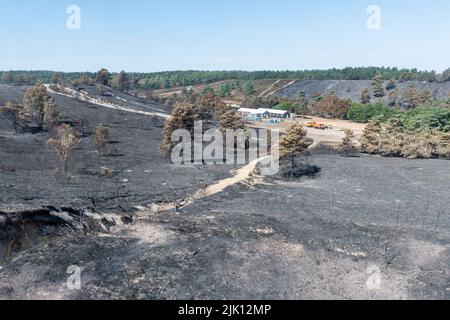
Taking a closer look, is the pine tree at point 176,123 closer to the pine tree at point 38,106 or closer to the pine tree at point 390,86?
the pine tree at point 38,106

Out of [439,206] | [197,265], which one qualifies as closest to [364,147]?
[439,206]

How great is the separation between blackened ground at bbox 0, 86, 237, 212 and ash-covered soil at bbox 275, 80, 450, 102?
97.7 meters

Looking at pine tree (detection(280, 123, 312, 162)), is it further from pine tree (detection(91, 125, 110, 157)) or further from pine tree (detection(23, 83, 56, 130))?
pine tree (detection(23, 83, 56, 130))

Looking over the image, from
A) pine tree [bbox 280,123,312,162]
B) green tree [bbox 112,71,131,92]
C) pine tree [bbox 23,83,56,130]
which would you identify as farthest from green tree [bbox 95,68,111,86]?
pine tree [bbox 280,123,312,162]

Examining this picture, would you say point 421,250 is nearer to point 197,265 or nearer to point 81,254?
point 197,265

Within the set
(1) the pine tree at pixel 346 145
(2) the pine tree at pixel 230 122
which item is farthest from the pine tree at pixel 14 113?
(1) the pine tree at pixel 346 145

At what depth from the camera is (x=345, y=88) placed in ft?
500

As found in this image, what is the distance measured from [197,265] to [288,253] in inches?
211

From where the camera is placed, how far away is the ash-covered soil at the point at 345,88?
5408 inches

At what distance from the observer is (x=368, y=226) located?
2839 centimetres

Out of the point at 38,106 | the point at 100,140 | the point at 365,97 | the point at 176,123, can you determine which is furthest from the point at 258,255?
the point at 365,97

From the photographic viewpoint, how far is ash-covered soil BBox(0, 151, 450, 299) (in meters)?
19.0

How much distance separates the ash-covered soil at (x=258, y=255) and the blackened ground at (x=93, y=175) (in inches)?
164

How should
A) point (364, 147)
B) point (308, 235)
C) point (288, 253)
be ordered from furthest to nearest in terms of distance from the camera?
point (364, 147) → point (308, 235) → point (288, 253)
